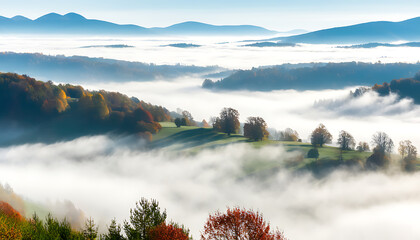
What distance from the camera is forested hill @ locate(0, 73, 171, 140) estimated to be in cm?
14088

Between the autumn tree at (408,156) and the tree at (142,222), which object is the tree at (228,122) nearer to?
the autumn tree at (408,156)

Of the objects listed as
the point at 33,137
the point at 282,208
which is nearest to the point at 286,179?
the point at 282,208

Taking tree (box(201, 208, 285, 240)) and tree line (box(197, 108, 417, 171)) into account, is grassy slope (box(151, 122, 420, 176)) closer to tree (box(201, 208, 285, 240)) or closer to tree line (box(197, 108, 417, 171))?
tree line (box(197, 108, 417, 171))

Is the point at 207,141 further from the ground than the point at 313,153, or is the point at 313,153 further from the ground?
the point at 313,153

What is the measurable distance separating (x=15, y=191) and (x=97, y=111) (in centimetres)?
5327

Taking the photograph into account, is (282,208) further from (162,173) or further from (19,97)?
(19,97)

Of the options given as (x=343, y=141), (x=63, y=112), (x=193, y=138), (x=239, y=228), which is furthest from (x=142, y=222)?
(x=63, y=112)

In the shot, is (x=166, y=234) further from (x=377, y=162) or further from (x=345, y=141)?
(x=345, y=141)

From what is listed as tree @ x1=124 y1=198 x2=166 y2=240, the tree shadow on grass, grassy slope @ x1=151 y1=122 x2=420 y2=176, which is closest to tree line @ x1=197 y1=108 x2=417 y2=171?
grassy slope @ x1=151 y1=122 x2=420 y2=176

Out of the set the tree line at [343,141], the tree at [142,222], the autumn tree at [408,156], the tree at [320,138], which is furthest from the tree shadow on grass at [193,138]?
the tree at [142,222]

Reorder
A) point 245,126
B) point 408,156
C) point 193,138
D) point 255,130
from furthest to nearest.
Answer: point 193,138 → point 245,126 → point 255,130 → point 408,156

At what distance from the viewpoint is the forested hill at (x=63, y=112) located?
462 feet

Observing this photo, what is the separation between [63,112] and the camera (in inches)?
5901

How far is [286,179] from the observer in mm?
94000
